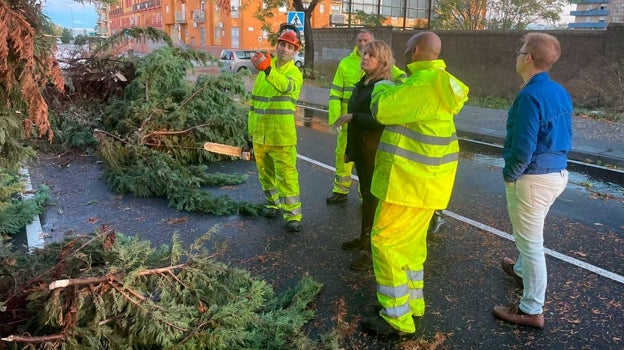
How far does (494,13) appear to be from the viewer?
2431 cm

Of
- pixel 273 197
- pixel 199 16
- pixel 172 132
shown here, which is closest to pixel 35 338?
pixel 273 197

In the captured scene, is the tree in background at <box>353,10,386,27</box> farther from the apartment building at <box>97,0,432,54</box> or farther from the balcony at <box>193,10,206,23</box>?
the balcony at <box>193,10,206,23</box>

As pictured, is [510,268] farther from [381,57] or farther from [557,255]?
[381,57]

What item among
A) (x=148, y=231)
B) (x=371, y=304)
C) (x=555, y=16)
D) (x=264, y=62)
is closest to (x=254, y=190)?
(x=148, y=231)

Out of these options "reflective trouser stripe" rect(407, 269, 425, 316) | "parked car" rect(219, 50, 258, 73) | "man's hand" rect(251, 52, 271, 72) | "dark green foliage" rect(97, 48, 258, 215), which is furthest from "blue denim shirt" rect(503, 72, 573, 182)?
"parked car" rect(219, 50, 258, 73)

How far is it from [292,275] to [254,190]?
2.63 m

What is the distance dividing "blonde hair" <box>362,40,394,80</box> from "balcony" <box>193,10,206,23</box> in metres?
44.8

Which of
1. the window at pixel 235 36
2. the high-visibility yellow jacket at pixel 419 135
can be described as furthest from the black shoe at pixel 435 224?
the window at pixel 235 36

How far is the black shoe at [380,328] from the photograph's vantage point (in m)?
3.30

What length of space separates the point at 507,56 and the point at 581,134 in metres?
6.62

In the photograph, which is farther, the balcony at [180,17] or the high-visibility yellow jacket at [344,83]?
the balcony at [180,17]

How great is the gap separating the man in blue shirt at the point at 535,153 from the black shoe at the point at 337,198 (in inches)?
113

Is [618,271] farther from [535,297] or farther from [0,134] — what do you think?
[0,134]

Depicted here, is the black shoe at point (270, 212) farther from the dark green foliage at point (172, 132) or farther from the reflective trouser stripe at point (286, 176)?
the reflective trouser stripe at point (286, 176)
